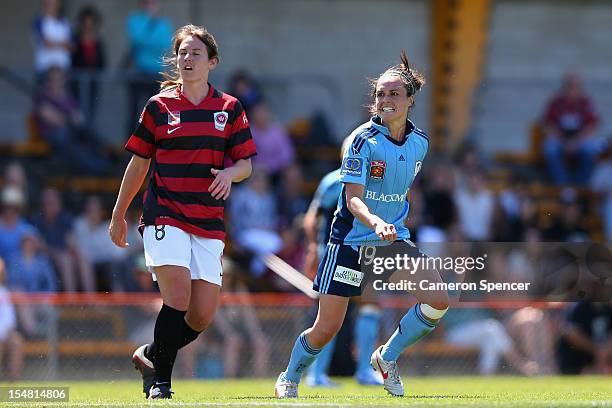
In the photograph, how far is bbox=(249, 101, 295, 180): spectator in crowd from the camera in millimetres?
15781

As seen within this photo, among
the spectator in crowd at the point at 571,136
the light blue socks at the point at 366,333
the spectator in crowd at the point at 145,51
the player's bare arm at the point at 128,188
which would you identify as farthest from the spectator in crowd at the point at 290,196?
the player's bare arm at the point at 128,188

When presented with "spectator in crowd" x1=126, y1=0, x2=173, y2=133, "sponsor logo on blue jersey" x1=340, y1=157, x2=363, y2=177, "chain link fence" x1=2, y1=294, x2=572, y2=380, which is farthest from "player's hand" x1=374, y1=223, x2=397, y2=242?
"spectator in crowd" x1=126, y1=0, x2=173, y2=133

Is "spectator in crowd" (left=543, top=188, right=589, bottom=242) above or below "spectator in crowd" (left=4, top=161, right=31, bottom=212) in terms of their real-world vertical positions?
below

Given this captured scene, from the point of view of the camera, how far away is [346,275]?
7723mm

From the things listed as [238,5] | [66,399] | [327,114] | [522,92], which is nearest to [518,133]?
[522,92]

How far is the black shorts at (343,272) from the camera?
772 centimetres

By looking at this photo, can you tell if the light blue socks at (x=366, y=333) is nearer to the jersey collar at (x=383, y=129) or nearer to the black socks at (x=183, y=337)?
the black socks at (x=183, y=337)

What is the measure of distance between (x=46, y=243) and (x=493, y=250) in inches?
228

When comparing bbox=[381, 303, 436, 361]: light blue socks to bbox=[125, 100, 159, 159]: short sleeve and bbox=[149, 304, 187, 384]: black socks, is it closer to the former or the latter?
bbox=[149, 304, 187, 384]: black socks

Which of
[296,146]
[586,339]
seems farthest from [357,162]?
[296,146]

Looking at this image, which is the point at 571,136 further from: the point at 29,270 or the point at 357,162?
the point at 357,162

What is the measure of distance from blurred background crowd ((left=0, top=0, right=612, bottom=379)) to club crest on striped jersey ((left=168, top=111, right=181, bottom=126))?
9.45ft

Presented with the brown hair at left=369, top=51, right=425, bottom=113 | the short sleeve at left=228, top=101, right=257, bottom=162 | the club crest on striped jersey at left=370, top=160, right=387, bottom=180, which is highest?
the brown hair at left=369, top=51, right=425, bottom=113

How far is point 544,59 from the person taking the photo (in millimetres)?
19891
